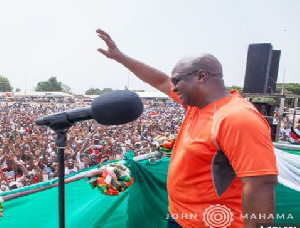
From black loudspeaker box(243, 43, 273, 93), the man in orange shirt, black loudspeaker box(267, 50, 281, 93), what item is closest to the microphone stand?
the man in orange shirt

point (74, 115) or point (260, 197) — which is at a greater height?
point (74, 115)

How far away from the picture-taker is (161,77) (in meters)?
1.69

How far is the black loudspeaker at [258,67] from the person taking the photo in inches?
225

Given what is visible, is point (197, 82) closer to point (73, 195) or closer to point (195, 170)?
point (195, 170)

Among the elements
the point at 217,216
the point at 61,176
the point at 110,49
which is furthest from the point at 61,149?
the point at 110,49

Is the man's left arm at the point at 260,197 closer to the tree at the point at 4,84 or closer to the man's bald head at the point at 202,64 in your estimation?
the man's bald head at the point at 202,64

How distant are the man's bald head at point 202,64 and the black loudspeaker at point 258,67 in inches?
201

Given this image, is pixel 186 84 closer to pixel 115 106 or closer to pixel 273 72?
pixel 115 106

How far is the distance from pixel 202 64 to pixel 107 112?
1.43 ft

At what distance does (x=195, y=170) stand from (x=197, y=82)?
0.35m

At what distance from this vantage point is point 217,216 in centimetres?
110

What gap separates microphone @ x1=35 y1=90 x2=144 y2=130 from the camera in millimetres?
926

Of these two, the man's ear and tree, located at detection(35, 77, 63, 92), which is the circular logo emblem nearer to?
the man's ear

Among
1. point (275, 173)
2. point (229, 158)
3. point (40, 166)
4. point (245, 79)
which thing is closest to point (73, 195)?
point (229, 158)
